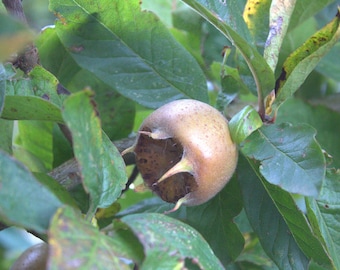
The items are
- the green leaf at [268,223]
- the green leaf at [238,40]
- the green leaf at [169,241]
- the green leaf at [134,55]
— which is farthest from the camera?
A: the green leaf at [134,55]

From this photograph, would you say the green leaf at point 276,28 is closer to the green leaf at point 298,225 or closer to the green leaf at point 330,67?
the green leaf at point 298,225

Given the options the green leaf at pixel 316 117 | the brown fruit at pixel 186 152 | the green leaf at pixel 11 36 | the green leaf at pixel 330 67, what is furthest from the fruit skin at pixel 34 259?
the green leaf at pixel 330 67

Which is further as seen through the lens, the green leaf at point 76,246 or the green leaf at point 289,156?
the green leaf at point 289,156

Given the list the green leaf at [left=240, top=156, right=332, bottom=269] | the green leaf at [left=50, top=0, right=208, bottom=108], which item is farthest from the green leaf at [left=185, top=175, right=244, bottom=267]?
the green leaf at [left=50, top=0, right=208, bottom=108]

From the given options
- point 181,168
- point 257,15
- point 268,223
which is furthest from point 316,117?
point 181,168

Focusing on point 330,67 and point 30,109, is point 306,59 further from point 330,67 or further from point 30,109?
point 330,67

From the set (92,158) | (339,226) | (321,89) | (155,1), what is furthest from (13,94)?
(321,89)
